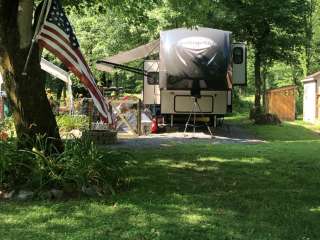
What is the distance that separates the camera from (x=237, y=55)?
65.9 feet

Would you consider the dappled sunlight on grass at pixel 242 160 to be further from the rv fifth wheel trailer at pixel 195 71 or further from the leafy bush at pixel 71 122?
the leafy bush at pixel 71 122

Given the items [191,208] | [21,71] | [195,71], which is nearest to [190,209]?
[191,208]

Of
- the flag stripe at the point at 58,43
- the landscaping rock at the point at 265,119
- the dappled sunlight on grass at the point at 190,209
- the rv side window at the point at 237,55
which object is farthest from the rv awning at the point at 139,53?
the flag stripe at the point at 58,43

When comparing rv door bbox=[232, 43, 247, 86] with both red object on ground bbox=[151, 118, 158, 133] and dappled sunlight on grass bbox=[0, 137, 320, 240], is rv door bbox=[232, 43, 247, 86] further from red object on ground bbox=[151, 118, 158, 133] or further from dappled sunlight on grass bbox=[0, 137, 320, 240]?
dappled sunlight on grass bbox=[0, 137, 320, 240]

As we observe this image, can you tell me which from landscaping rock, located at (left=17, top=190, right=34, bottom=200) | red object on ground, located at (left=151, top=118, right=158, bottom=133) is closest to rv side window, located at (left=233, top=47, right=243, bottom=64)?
red object on ground, located at (left=151, top=118, right=158, bottom=133)

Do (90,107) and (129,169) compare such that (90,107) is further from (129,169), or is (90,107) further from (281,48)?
(281,48)

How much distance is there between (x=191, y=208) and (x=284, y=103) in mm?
28725

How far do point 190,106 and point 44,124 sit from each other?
34.8 ft

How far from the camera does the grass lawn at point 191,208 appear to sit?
19.4 feet

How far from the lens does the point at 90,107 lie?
18703 millimetres

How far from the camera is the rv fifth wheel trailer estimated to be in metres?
17.7

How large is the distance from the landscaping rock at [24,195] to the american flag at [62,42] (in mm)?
1788

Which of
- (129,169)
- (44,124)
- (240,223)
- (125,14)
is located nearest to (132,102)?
(125,14)

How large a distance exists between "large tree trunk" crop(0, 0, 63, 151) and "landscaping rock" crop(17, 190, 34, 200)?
95 cm
